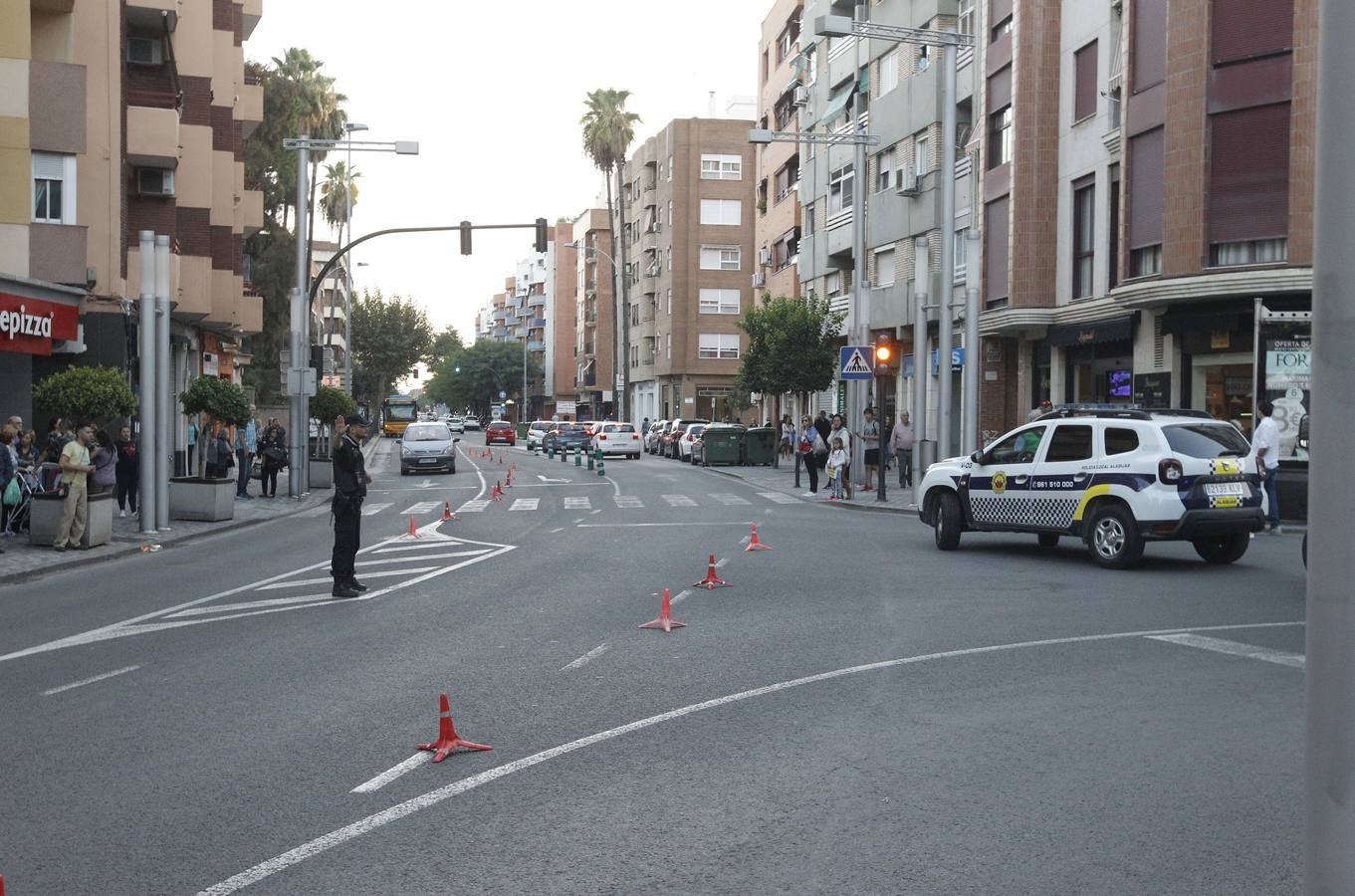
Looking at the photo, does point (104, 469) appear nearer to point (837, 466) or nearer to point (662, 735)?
point (837, 466)

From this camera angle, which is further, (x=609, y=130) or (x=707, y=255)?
(x=707, y=255)

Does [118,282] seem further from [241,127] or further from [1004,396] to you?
[1004,396]

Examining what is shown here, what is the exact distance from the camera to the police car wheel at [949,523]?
712 inches

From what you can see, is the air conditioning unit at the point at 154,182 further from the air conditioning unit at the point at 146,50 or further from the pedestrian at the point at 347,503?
the pedestrian at the point at 347,503

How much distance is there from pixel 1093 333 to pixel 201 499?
18.3m

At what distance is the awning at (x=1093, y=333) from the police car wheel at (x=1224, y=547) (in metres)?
13.2

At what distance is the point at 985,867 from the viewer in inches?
203

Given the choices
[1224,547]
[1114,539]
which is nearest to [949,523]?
[1114,539]

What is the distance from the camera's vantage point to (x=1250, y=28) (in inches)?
972

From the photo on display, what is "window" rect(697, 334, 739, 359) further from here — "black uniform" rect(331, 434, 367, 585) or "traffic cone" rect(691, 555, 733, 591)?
"black uniform" rect(331, 434, 367, 585)

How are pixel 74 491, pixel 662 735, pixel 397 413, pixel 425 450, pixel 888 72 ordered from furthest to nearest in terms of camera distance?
pixel 397 413 → pixel 888 72 → pixel 425 450 → pixel 74 491 → pixel 662 735

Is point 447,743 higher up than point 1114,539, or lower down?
lower down

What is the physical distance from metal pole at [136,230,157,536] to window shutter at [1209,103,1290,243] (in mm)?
17942

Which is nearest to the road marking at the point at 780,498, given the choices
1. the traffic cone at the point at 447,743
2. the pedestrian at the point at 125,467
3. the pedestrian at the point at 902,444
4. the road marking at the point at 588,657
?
the pedestrian at the point at 902,444
